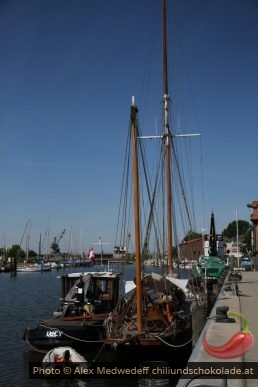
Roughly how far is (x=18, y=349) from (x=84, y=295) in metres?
4.06

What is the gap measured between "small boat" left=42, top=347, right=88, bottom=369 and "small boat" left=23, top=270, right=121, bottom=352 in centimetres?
130

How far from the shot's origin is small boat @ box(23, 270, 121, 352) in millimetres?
20938

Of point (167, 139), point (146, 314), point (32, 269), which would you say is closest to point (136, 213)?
point (146, 314)

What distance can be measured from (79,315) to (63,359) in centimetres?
526

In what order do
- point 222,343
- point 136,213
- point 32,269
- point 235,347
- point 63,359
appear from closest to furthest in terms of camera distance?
1. point 235,347
2. point 222,343
3. point 136,213
4. point 63,359
5. point 32,269

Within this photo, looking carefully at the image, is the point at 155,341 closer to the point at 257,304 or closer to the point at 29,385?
the point at 29,385

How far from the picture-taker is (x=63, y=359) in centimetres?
1850

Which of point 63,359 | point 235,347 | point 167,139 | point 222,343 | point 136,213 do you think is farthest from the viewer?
point 167,139

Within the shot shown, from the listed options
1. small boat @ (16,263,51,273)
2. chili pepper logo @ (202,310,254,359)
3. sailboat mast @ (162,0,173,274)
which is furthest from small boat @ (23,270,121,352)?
small boat @ (16,263,51,273)

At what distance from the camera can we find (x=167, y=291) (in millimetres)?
21000

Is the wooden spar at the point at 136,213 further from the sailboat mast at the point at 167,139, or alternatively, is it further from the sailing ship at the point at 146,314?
the sailboat mast at the point at 167,139

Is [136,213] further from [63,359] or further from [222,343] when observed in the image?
[222,343]

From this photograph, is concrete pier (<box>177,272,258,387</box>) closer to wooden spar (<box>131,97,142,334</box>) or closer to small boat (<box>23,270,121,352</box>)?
wooden spar (<box>131,97,142,334</box>)

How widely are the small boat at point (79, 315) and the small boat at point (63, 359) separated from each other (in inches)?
51.3
